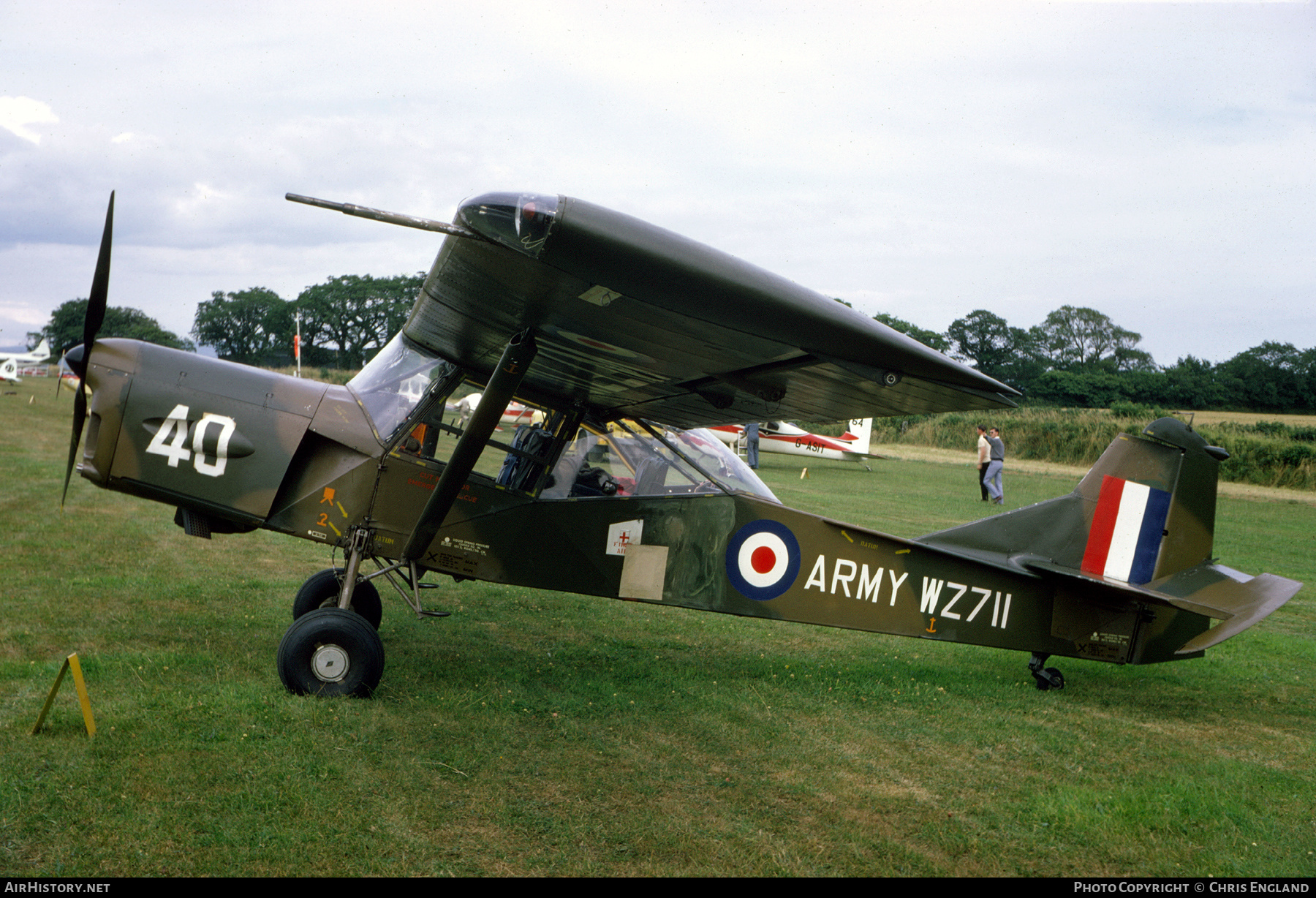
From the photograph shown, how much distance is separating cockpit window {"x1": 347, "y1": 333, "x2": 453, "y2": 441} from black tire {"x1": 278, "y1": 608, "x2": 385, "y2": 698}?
3.98 ft

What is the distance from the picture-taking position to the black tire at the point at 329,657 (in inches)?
193

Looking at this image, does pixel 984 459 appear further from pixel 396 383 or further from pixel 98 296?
pixel 98 296

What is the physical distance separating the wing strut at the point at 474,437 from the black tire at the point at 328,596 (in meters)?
1.34

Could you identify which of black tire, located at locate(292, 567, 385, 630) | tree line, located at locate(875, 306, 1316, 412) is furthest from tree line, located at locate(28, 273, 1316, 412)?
black tire, located at locate(292, 567, 385, 630)

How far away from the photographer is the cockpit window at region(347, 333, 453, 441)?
18.4ft

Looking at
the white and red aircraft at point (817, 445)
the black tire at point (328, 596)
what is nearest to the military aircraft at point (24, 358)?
the white and red aircraft at point (817, 445)

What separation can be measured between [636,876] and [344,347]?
209ft

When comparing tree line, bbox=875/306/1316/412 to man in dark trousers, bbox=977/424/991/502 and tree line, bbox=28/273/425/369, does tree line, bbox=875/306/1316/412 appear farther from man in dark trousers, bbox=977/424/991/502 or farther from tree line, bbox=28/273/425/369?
tree line, bbox=28/273/425/369

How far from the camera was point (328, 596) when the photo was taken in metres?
6.35

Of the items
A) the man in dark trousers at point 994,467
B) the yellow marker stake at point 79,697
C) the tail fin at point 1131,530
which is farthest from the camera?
the man in dark trousers at point 994,467

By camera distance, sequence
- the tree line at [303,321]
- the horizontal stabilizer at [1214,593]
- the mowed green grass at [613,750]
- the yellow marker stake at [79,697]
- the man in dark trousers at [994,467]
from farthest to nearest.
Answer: the tree line at [303,321] → the man in dark trousers at [994,467] → the horizontal stabilizer at [1214,593] → the yellow marker stake at [79,697] → the mowed green grass at [613,750]

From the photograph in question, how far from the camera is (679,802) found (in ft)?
13.5

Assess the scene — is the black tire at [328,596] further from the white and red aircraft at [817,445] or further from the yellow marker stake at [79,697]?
the white and red aircraft at [817,445]

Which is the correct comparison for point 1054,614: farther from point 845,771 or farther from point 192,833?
point 192,833
